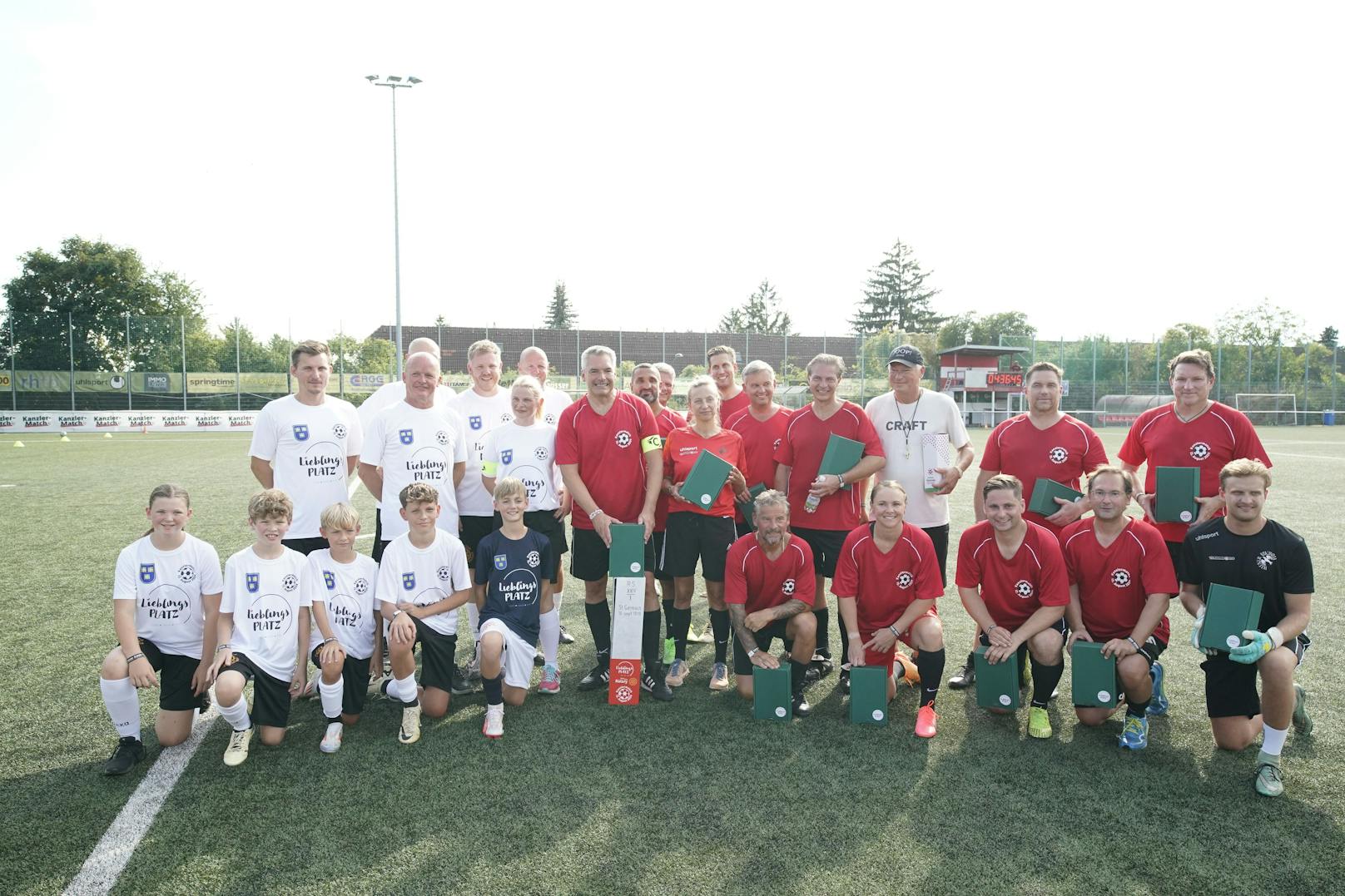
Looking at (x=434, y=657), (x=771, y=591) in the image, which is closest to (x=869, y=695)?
(x=771, y=591)

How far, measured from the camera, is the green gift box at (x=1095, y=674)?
153 inches

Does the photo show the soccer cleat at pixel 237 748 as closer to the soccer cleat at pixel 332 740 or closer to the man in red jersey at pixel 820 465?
the soccer cleat at pixel 332 740

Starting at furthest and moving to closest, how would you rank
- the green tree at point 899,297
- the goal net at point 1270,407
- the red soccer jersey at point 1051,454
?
the green tree at point 899,297
the goal net at point 1270,407
the red soccer jersey at point 1051,454

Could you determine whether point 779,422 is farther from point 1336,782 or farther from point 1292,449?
point 1292,449

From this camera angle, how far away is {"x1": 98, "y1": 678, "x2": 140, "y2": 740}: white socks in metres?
3.59

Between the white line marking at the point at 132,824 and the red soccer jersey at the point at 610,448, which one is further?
the red soccer jersey at the point at 610,448

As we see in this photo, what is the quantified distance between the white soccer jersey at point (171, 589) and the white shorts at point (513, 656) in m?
1.36

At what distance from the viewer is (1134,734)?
3.82 m

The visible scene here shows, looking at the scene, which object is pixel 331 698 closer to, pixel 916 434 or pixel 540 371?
pixel 540 371

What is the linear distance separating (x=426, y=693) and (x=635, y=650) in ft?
3.70

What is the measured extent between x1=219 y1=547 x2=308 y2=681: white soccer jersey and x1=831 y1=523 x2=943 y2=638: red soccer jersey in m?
2.83

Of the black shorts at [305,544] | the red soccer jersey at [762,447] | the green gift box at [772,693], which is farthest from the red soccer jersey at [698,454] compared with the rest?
the black shorts at [305,544]

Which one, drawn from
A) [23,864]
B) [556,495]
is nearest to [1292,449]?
[556,495]

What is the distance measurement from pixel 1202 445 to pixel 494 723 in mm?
4132
